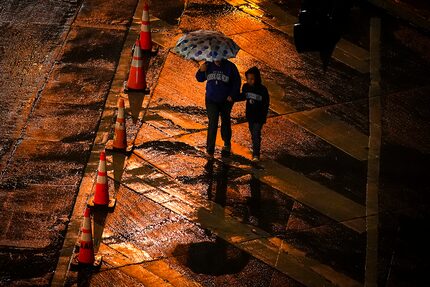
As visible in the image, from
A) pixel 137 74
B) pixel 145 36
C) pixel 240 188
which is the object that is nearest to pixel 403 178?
pixel 240 188

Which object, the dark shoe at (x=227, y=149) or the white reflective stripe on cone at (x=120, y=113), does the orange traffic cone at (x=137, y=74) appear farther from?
the dark shoe at (x=227, y=149)

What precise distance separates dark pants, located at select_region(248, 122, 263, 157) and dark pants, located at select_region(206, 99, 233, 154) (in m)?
0.35

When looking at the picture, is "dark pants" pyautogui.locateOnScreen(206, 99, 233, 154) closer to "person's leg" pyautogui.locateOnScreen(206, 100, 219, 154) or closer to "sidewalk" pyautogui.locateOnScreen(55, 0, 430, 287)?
"person's leg" pyautogui.locateOnScreen(206, 100, 219, 154)

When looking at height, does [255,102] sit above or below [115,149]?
above

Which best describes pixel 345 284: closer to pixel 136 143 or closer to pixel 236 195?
pixel 236 195

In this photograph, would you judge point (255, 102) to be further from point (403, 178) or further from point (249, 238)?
point (403, 178)

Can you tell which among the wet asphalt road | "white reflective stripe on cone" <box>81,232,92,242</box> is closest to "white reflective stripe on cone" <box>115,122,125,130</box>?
the wet asphalt road

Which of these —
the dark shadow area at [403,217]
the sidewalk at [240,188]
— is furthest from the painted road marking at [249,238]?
the dark shadow area at [403,217]

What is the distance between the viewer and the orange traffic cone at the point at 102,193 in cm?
1118

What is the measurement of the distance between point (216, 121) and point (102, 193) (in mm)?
2104

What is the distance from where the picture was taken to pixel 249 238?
11.2 meters

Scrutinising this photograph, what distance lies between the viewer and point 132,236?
11039mm

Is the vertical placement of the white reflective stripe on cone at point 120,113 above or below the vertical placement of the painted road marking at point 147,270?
above

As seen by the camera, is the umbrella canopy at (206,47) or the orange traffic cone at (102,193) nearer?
the orange traffic cone at (102,193)
